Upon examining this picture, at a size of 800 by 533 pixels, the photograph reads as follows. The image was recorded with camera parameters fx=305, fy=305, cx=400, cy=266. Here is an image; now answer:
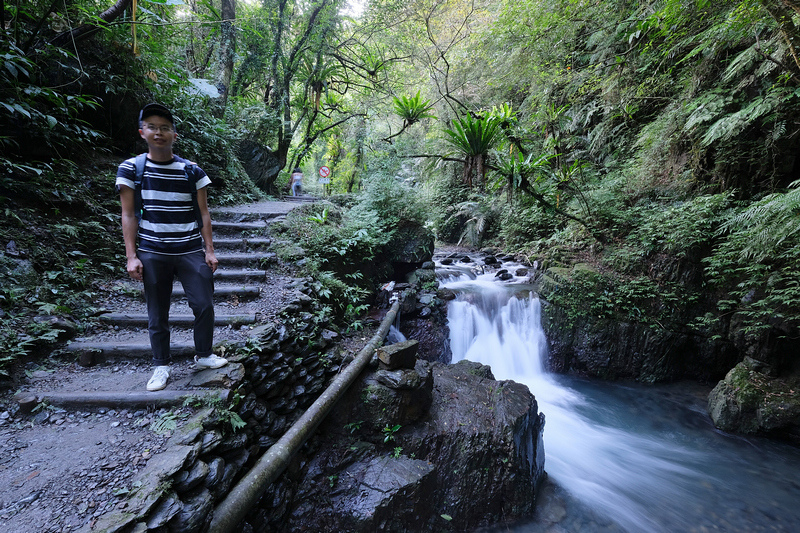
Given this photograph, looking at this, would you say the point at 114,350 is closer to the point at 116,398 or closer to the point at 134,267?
the point at 116,398

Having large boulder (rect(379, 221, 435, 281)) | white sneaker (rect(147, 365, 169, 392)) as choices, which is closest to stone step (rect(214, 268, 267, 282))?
white sneaker (rect(147, 365, 169, 392))

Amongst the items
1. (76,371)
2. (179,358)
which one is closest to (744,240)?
(179,358)

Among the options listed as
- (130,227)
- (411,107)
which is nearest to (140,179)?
(130,227)

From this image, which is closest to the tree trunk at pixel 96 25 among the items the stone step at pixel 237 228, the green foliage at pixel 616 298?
the stone step at pixel 237 228

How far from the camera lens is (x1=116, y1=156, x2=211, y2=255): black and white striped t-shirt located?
229 cm

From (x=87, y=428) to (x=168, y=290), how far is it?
1.07 m

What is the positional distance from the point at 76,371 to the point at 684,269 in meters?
9.00

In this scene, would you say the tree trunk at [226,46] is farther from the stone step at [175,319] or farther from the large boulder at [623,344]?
the large boulder at [623,344]

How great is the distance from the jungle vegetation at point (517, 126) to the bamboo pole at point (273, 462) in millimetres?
2251

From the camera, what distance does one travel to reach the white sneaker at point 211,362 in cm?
261

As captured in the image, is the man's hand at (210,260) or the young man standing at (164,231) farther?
the man's hand at (210,260)

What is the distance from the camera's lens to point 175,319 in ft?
10.9

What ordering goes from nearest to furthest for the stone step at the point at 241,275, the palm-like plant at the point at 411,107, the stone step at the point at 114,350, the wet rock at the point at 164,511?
1. the wet rock at the point at 164,511
2. the stone step at the point at 114,350
3. the stone step at the point at 241,275
4. the palm-like plant at the point at 411,107

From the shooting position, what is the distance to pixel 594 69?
729 centimetres
